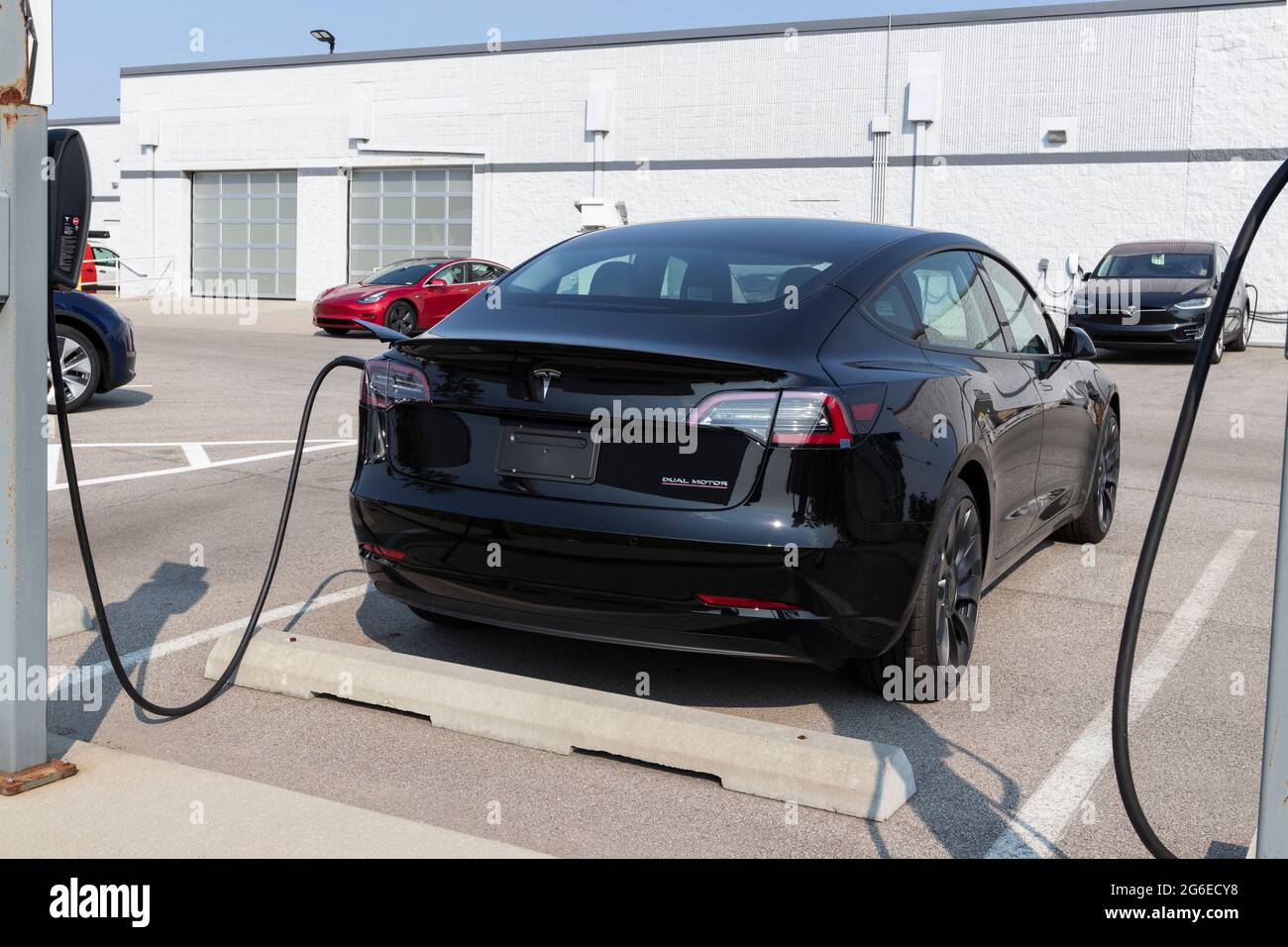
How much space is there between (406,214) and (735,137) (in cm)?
893

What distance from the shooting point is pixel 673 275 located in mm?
4578

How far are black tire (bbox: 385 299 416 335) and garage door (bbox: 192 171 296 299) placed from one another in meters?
13.8

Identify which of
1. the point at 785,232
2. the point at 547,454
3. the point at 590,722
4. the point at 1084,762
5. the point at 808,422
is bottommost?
the point at 1084,762

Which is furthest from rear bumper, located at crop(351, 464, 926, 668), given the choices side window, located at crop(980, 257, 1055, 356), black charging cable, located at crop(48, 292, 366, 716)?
side window, located at crop(980, 257, 1055, 356)

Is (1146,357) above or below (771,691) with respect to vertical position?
above

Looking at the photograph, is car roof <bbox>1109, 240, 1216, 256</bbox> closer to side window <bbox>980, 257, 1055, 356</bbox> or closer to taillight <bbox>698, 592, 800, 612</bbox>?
side window <bbox>980, 257, 1055, 356</bbox>

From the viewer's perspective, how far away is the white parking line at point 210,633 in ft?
15.1

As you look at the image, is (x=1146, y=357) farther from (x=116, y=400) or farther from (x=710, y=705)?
(x=710, y=705)

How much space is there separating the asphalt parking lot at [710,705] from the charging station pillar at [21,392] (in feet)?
1.98

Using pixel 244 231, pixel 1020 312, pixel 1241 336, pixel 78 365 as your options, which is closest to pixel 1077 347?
pixel 1020 312

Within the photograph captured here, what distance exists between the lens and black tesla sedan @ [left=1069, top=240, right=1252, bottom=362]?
19.0 metres

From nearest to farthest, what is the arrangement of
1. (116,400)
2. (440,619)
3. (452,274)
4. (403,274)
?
(440,619) → (116,400) → (403,274) → (452,274)
